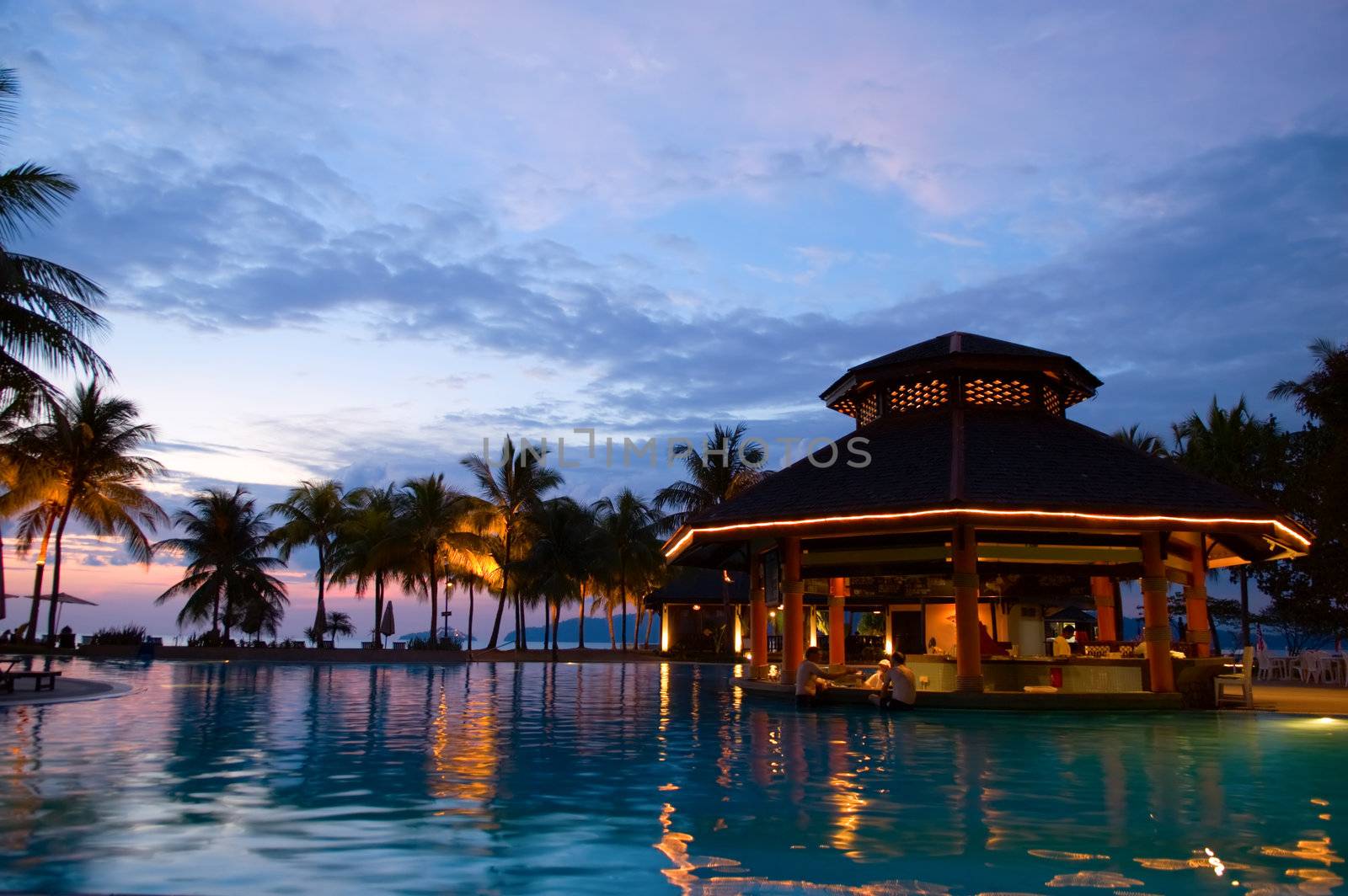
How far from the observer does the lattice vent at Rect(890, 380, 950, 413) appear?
25453mm

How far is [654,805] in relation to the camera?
8.40 m

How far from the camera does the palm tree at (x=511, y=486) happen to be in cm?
5397

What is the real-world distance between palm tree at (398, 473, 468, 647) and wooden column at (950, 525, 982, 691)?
36.0 m

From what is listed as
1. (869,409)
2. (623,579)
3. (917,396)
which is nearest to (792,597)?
(917,396)

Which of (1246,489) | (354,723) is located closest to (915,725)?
(354,723)

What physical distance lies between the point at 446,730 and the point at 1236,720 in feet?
45.6

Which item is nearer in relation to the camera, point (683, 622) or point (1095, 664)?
point (1095, 664)

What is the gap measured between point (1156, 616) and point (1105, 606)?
8.40m

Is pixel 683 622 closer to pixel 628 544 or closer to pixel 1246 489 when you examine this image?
pixel 628 544

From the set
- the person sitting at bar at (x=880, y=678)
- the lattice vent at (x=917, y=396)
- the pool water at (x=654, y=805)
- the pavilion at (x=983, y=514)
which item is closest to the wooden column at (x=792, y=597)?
the pavilion at (x=983, y=514)

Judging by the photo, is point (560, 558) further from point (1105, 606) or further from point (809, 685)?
point (809, 685)

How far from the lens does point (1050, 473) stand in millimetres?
21688

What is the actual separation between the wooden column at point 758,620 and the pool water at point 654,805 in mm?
9923

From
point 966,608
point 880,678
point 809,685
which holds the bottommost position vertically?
point 809,685
